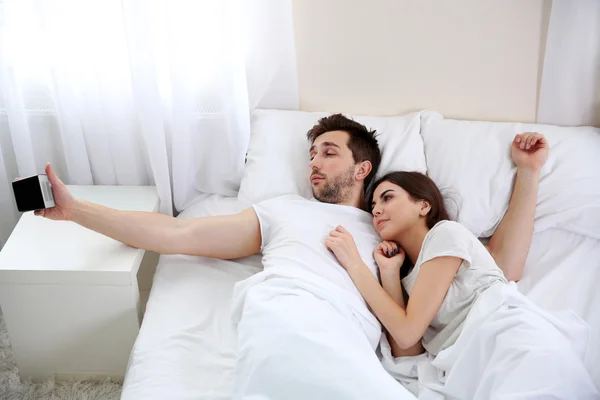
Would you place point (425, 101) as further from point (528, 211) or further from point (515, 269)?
point (515, 269)

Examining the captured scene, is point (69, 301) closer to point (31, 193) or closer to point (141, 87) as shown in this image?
point (31, 193)

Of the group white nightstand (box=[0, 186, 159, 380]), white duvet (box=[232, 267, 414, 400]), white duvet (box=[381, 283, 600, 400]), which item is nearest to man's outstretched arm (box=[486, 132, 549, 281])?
white duvet (box=[381, 283, 600, 400])

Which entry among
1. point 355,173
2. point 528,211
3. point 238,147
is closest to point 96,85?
point 238,147

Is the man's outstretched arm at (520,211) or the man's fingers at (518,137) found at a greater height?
the man's fingers at (518,137)

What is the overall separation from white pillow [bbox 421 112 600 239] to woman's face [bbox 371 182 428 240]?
0.19 meters

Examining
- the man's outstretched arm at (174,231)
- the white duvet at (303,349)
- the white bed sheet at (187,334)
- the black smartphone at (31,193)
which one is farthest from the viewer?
the man's outstretched arm at (174,231)

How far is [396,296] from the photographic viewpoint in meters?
1.66

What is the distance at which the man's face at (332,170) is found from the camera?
189 cm

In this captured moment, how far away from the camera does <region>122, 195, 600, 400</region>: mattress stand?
1.46m

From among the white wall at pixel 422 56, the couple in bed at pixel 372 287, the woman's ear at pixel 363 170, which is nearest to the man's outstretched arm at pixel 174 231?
the couple in bed at pixel 372 287

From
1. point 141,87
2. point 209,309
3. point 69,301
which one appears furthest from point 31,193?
point 209,309

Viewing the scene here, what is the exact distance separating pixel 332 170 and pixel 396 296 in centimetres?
44

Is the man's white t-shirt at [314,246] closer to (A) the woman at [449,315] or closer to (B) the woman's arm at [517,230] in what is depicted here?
(A) the woman at [449,315]

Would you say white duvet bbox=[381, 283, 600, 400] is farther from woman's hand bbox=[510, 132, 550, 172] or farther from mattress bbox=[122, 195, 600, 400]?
woman's hand bbox=[510, 132, 550, 172]
